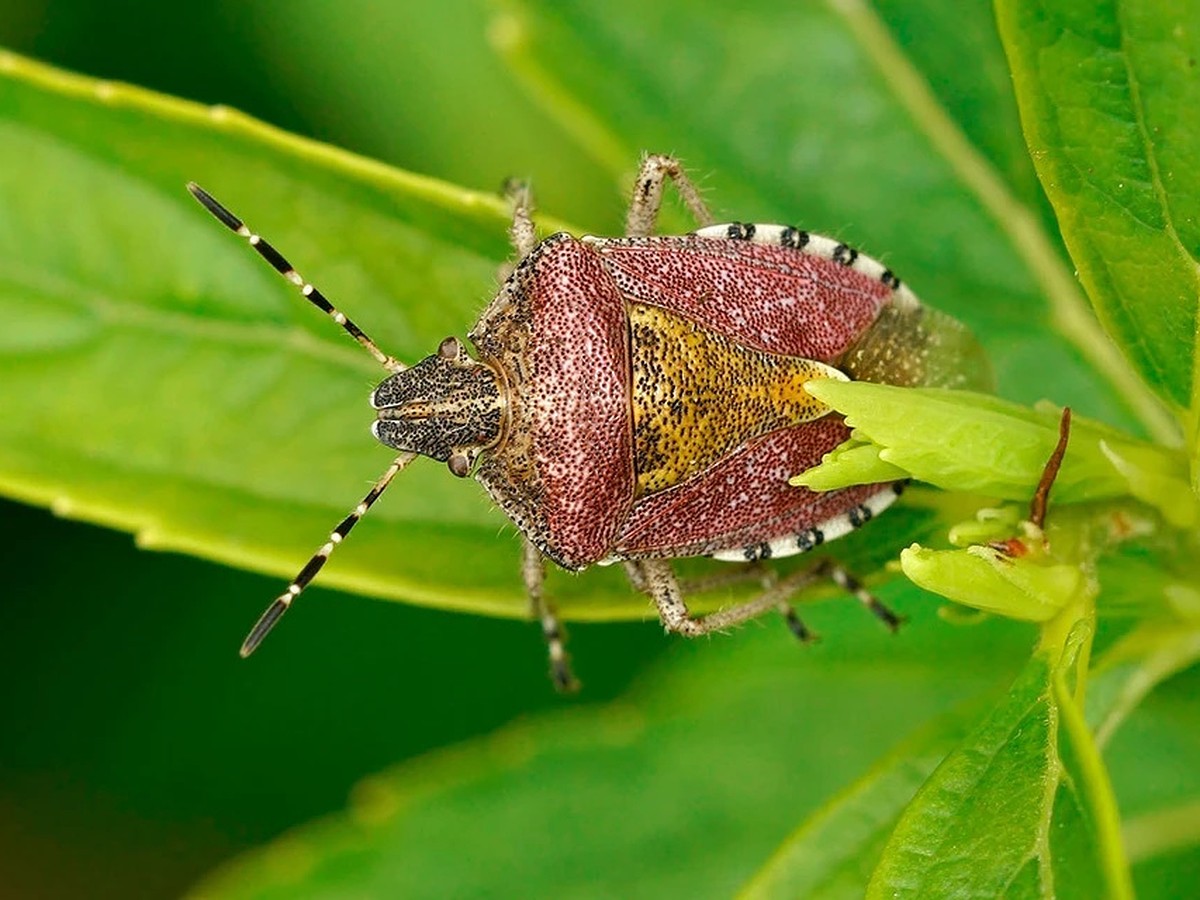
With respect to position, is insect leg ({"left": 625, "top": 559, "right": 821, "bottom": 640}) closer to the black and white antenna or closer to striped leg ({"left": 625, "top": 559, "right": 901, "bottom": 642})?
striped leg ({"left": 625, "top": 559, "right": 901, "bottom": 642})

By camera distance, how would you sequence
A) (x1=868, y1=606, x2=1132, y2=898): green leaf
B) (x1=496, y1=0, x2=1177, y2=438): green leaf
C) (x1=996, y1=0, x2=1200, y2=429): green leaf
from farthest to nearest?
(x1=496, y1=0, x2=1177, y2=438): green leaf → (x1=996, y1=0, x2=1200, y2=429): green leaf → (x1=868, y1=606, x2=1132, y2=898): green leaf

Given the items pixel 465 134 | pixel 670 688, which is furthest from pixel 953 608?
pixel 465 134

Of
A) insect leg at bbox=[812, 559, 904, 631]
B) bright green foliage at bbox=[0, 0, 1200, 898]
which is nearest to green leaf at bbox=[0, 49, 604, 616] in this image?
bright green foliage at bbox=[0, 0, 1200, 898]

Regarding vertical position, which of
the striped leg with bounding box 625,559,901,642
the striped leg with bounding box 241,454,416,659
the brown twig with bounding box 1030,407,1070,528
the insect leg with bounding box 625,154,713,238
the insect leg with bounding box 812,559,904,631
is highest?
the insect leg with bounding box 625,154,713,238

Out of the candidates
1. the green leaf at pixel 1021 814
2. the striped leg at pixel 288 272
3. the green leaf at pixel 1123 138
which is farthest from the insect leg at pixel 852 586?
the striped leg at pixel 288 272

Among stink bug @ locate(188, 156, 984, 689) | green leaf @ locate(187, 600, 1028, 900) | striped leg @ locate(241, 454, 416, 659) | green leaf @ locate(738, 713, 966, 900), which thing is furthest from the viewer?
green leaf @ locate(187, 600, 1028, 900)

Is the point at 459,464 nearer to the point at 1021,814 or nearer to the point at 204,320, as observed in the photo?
the point at 204,320

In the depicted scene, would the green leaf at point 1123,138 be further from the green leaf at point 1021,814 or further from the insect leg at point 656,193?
the insect leg at point 656,193

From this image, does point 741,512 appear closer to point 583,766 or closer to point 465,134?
point 583,766
